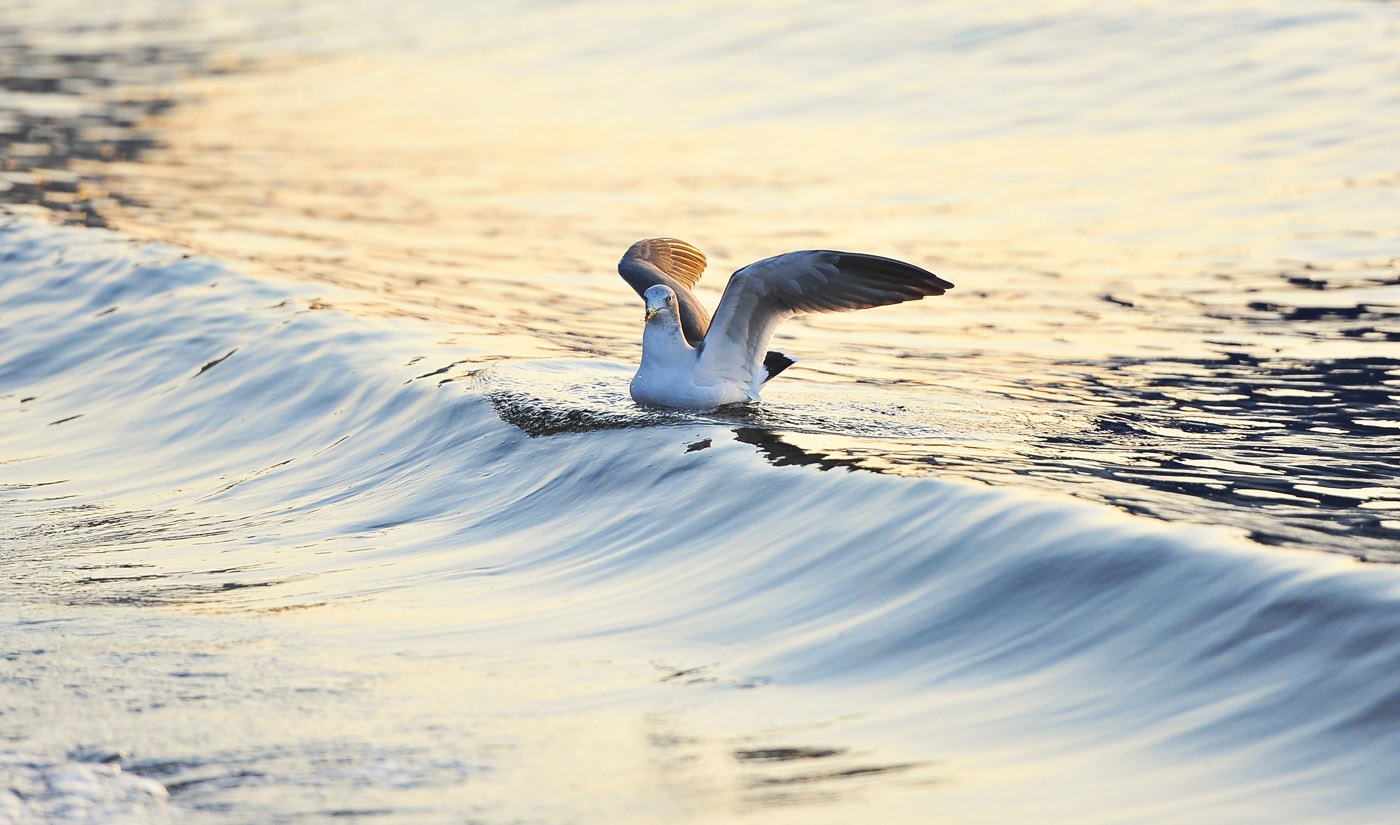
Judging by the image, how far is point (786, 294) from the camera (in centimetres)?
938

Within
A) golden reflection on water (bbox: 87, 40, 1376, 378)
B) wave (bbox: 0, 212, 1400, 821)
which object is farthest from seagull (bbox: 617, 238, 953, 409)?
golden reflection on water (bbox: 87, 40, 1376, 378)

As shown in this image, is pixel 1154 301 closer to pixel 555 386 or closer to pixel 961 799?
pixel 555 386

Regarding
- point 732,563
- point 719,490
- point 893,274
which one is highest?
point 893,274

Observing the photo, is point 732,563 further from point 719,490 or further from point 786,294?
point 786,294

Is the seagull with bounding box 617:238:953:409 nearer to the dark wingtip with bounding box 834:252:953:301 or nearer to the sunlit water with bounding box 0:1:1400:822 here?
the dark wingtip with bounding box 834:252:953:301

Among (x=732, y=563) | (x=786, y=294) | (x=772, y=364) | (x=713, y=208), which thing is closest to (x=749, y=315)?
(x=786, y=294)

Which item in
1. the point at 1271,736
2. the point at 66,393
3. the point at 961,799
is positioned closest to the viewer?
the point at 961,799

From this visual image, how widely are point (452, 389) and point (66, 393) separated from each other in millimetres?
3500

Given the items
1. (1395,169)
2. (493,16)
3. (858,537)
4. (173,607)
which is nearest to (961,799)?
(858,537)

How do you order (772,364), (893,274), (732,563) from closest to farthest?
(732,563) → (893,274) → (772,364)

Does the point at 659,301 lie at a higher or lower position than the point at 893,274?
lower

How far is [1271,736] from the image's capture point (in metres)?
4.79

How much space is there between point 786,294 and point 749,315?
0.87ft

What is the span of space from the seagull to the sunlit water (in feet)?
0.84
